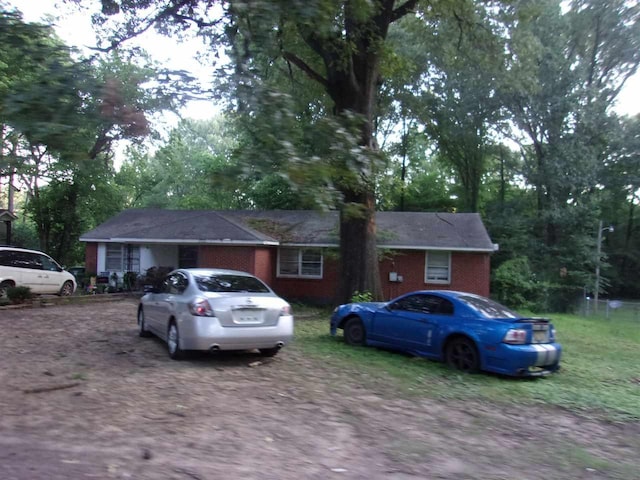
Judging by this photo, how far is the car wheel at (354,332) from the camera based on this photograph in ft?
35.6

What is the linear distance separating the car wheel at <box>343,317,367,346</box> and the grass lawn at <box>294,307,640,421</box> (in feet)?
0.66

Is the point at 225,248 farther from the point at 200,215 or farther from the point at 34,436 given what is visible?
the point at 34,436

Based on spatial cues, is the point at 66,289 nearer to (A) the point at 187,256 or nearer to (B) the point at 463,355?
(A) the point at 187,256

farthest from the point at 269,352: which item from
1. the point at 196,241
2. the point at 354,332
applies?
the point at 196,241

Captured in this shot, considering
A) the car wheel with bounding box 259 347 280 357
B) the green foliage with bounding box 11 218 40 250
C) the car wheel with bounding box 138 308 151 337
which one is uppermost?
the green foliage with bounding box 11 218 40 250

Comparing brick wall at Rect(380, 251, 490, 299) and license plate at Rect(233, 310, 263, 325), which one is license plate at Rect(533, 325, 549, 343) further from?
brick wall at Rect(380, 251, 490, 299)

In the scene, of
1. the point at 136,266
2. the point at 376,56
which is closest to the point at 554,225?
the point at 376,56

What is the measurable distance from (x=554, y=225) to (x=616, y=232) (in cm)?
2239

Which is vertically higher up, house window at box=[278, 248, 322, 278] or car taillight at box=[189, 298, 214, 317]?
house window at box=[278, 248, 322, 278]

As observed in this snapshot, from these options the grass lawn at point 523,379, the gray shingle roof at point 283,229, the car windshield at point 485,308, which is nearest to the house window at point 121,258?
the gray shingle roof at point 283,229

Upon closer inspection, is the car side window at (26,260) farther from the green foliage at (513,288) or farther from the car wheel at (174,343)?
the green foliage at (513,288)

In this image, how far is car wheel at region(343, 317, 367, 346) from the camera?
10840mm

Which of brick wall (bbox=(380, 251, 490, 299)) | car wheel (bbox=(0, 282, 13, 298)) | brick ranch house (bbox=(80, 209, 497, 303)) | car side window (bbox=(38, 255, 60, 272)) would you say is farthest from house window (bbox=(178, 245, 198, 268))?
brick wall (bbox=(380, 251, 490, 299))

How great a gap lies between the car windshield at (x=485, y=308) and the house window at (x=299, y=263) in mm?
12880
